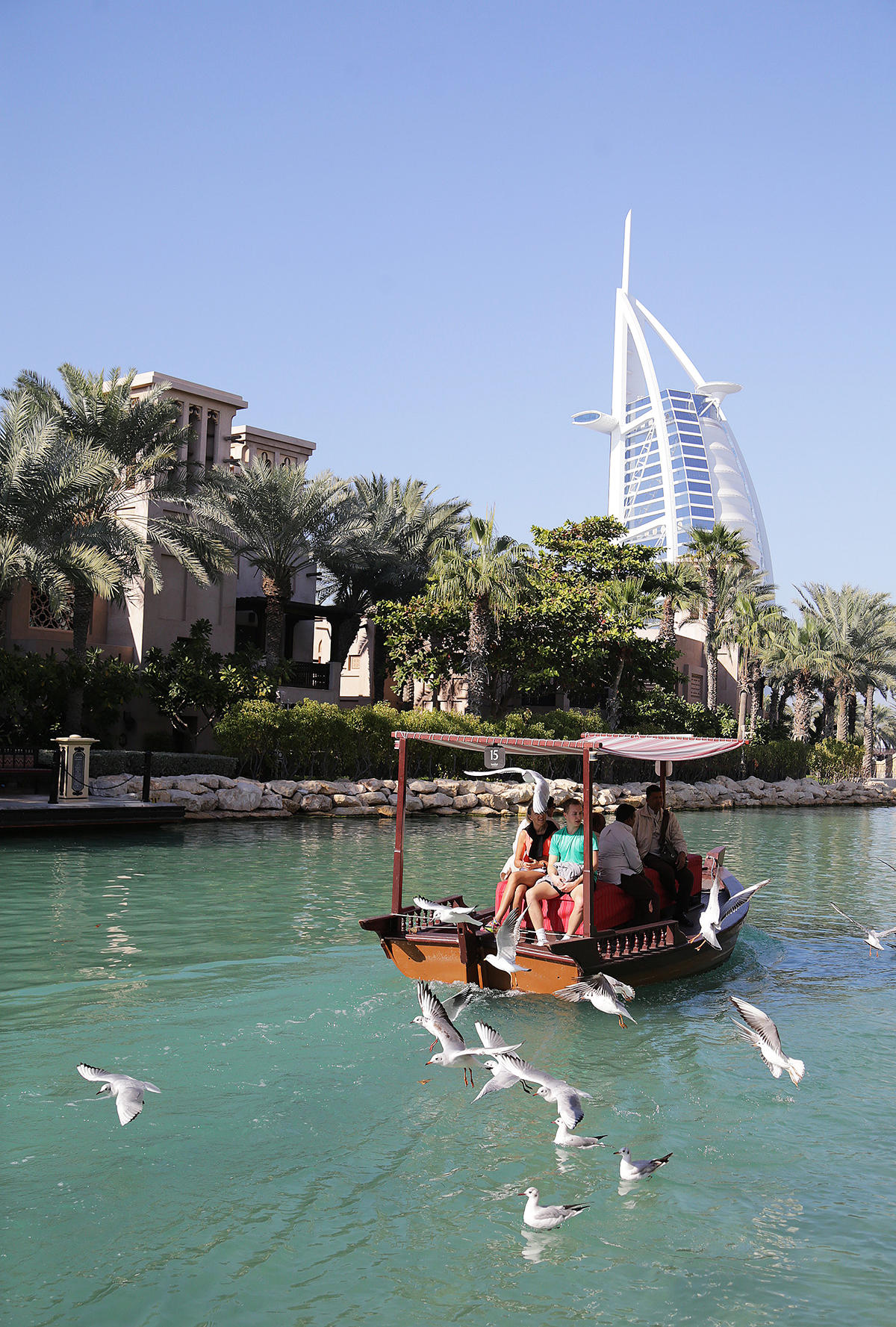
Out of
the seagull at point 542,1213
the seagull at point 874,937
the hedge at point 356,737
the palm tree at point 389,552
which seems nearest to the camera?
the seagull at point 542,1213

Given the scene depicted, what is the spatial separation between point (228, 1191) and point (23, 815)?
52.9ft

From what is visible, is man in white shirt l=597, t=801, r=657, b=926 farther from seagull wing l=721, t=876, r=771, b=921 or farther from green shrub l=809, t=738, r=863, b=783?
green shrub l=809, t=738, r=863, b=783

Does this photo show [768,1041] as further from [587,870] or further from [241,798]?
[241,798]

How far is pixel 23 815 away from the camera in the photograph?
2034cm

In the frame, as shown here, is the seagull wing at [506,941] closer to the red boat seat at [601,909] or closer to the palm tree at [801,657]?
the red boat seat at [601,909]

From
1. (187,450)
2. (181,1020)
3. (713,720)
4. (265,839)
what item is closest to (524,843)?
(181,1020)

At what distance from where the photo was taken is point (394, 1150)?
634 centimetres

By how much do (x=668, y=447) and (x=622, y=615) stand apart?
98.6m

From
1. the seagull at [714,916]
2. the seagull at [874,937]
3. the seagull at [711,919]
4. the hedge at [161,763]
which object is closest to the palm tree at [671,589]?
the hedge at [161,763]

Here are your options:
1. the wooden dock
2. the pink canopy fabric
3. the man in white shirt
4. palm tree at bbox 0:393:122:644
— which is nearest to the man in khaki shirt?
the pink canopy fabric

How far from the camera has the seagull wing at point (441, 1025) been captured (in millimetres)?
6621

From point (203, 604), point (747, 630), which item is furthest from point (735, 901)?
point (747, 630)

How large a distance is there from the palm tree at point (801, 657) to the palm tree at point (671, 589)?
5.25 meters

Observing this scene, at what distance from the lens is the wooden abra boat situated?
8977 millimetres
